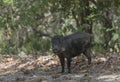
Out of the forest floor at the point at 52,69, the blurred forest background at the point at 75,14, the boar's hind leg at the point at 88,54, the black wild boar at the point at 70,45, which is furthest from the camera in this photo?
the blurred forest background at the point at 75,14

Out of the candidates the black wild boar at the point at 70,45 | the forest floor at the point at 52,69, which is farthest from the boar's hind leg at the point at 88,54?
the forest floor at the point at 52,69

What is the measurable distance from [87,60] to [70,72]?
4.90 feet

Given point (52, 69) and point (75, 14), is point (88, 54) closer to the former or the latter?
point (52, 69)

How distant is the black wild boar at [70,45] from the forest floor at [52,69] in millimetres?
515

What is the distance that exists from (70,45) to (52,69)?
4.85 feet

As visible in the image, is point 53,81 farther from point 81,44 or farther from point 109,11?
point 109,11

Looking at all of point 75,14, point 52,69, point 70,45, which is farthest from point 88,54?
point 75,14

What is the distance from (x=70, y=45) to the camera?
41.0 ft

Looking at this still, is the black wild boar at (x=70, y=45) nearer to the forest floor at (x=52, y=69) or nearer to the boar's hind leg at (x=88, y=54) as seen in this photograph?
the boar's hind leg at (x=88, y=54)

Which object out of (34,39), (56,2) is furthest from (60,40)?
(34,39)

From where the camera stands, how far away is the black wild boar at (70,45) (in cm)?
1212

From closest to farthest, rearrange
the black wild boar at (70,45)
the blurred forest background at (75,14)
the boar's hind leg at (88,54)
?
the black wild boar at (70,45) → the boar's hind leg at (88,54) → the blurred forest background at (75,14)

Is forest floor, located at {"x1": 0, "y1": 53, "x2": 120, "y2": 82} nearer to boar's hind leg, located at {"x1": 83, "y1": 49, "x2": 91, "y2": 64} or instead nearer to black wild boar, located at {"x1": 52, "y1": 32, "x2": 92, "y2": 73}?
boar's hind leg, located at {"x1": 83, "y1": 49, "x2": 91, "y2": 64}

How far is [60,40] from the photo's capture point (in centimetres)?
1220
